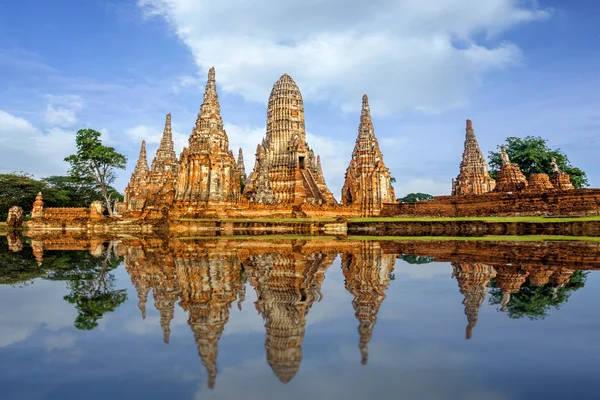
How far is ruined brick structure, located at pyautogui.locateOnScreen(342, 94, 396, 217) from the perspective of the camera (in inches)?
1489

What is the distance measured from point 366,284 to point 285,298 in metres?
1.66

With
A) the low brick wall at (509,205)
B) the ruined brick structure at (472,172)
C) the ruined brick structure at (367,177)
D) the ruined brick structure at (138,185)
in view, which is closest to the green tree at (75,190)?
the ruined brick structure at (138,185)

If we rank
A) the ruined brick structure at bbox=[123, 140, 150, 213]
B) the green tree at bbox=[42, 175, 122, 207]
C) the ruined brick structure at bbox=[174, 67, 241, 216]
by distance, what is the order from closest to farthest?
the ruined brick structure at bbox=[174, 67, 241, 216], the ruined brick structure at bbox=[123, 140, 150, 213], the green tree at bbox=[42, 175, 122, 207]

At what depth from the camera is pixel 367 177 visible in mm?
38438

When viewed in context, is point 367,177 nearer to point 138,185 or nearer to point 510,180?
point 510,180

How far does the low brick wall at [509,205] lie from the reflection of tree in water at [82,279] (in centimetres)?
2584

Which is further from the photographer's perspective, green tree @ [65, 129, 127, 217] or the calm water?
green tree @ [65, 129, 127, 217]

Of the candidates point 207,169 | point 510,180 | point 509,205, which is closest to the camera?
point 509,205

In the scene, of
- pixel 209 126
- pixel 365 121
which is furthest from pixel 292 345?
pixel 365 121

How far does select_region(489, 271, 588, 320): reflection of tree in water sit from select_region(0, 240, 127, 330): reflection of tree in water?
14.7 ft

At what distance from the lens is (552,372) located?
Result: 2.70 m

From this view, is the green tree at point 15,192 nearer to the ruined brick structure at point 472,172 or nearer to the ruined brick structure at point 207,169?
the ruined brick structure at point 207,169

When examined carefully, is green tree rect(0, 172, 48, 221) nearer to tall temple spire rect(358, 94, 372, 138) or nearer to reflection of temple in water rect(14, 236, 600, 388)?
tall temple spire rect(358, 94, 372, 138)

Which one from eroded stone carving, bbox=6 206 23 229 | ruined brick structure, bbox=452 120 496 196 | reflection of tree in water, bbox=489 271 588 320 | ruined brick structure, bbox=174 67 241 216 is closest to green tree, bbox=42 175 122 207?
eroded stone carving, bbox=6 206 23 229
